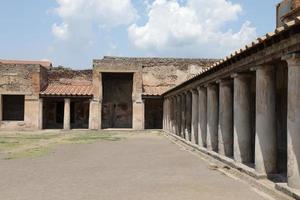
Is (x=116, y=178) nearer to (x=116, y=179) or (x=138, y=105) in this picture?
(x=116, y=179)

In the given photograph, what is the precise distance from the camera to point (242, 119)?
962 centimetres

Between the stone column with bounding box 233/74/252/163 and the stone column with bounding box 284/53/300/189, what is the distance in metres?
3.01

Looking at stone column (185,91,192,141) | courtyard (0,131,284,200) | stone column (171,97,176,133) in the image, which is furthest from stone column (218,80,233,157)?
stone column (171,97,176,133)

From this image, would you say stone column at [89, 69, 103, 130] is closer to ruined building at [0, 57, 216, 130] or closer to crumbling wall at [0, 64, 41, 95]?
ruined building at [0, 57, 216, 130]

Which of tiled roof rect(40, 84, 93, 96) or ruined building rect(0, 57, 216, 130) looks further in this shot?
ruined building rect(0, 57, 216, 130)

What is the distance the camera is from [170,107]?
24.7m

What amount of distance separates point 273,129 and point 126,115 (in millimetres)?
24043

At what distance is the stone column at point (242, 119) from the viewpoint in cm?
943

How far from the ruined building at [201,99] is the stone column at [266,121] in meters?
0.02

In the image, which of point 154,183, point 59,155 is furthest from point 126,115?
point 154,183

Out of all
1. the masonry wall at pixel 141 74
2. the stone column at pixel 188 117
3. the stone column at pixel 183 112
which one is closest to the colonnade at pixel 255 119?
the stone column at pixel 188 117

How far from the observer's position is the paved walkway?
650cm

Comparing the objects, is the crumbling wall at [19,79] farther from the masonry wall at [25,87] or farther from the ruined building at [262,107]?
the ruined building at [262,107]

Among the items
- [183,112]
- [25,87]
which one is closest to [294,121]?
[183,112]
